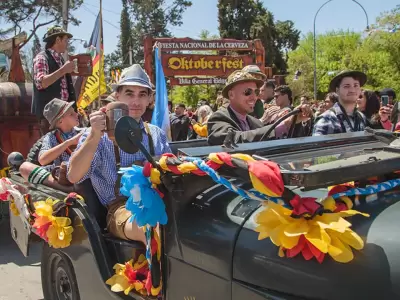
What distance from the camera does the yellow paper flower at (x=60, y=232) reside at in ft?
9.08

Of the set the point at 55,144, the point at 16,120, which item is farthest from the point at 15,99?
the point at 55,144

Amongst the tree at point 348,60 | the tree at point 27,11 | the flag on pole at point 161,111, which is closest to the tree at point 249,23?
the tree at point 348,60

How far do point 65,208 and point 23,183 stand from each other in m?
1.09

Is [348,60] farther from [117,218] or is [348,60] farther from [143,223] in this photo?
[143,223]

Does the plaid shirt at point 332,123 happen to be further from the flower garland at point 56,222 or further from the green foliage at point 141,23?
the green foliage at point 141,23

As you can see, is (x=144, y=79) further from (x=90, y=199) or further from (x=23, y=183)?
(x=23, y=183)

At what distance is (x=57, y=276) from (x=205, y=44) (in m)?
8.58

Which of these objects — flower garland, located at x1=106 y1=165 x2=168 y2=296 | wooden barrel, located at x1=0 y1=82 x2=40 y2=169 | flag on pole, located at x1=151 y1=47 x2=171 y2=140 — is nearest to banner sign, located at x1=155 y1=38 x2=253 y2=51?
flag on pole, located at x1=151 y1=47 x2=171 y2=140

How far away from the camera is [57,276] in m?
3.23

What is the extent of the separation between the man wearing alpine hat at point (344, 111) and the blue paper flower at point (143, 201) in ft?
6.82

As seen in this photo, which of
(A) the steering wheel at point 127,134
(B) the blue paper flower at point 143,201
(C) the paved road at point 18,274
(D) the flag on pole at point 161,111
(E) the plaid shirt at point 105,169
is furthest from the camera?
(D) the flag on pole at point 161,111

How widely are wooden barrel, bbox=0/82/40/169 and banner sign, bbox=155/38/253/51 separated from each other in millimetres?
4947

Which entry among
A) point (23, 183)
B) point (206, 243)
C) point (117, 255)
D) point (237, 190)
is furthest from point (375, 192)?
point (23, 183)

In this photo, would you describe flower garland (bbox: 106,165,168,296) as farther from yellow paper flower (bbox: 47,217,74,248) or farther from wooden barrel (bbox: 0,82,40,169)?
wooden barrel (bbox: 0,82,40,169)
